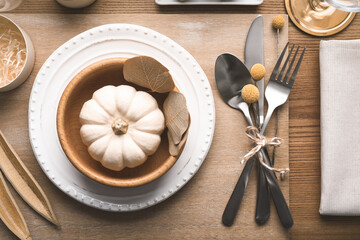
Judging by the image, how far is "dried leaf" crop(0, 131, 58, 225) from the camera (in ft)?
2.62

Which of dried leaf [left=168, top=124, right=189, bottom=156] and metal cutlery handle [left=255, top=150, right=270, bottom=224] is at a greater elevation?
dried leaf [left=168, top=124, right=189, bottom=156]

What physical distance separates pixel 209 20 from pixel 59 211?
571mm

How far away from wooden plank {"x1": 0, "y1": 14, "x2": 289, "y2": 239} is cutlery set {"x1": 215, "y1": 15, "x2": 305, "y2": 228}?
2 cm

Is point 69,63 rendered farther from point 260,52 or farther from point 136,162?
point 260,52

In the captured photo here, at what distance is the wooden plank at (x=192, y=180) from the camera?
81 centimetres

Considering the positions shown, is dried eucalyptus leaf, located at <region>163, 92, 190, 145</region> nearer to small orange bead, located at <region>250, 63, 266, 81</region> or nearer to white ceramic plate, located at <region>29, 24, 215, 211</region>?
white ceramic plate, located at <region>29, 24, 215, 211</region>

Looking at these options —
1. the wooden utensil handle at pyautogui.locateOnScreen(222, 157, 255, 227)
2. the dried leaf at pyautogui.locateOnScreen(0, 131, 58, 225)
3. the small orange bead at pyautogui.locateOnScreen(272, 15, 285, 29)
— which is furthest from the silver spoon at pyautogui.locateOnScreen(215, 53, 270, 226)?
the dried leaf at pyautogui.locateOnScreen(0, 131, 58, 225)

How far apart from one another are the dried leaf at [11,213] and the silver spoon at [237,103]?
18.1 inches

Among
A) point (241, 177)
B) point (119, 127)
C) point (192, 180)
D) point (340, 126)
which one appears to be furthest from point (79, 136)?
point (340, 126)

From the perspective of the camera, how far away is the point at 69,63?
79 centimetres

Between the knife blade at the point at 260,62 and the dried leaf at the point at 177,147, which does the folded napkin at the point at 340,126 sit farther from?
the dried leaf at the point at 177,147

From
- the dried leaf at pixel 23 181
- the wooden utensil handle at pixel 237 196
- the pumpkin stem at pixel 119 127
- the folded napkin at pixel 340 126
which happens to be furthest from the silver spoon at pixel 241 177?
the dried leaf at pixel 23 181

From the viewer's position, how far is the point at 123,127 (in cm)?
69

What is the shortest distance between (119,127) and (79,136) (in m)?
0.15
